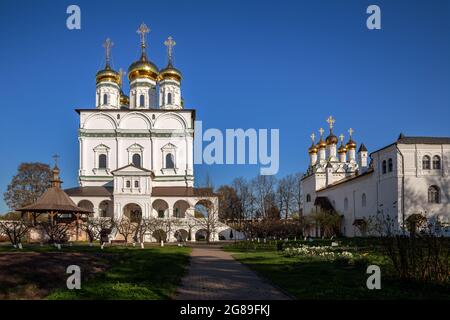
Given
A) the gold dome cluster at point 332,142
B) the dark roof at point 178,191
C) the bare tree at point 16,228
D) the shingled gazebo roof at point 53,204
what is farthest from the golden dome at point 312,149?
the bare tree at point 16,228

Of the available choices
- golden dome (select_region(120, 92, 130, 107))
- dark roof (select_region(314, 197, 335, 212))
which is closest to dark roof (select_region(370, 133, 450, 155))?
dark roof (select_region(314, 197, 335, 212))

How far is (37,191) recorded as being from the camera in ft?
155

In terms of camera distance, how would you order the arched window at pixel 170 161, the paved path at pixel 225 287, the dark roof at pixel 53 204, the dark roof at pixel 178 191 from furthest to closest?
the arched window at pixel 170 161, the dark roof at pixel 178 191, the dark roof at pixel 53 204, the paved path at pixel 225 287

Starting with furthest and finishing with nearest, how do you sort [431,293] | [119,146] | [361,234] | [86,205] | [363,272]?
[119,146] < [86,205] < [361,234] < [363,272] < [431,293]

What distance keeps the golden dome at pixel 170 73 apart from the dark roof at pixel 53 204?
815 inches

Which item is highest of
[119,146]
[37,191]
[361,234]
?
[119,146]

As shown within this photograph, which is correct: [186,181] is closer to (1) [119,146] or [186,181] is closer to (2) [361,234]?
(1) [119,146]

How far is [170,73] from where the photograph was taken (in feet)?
150

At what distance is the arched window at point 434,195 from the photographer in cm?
2858

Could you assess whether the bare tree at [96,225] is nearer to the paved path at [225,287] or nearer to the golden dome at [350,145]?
the paved path at [225,287]

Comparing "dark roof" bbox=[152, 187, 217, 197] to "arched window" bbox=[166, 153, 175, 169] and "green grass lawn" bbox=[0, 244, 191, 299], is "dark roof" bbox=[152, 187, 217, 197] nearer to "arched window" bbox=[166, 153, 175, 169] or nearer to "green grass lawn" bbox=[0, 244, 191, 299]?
"arched window" bbox=[166, 153, 175, 169]
